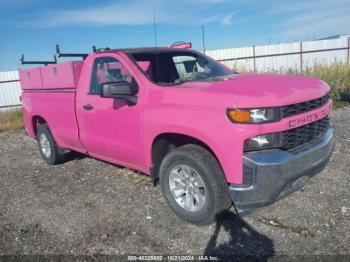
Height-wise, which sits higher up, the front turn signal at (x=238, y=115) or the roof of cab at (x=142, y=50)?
the roof of cab at (x=142, y=50)

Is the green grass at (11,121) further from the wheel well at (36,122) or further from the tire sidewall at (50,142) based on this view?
the tire sidewall at (50,142)

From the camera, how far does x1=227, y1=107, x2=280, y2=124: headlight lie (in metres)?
3.41

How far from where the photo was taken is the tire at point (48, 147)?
267 inches

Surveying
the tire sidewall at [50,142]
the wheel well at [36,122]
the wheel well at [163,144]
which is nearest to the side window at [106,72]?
the wheel well at [163,144]

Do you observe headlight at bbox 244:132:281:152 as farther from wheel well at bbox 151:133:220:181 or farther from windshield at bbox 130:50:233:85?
windshield at bbox 130:50:233:85

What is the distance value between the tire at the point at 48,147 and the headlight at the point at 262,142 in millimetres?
4287

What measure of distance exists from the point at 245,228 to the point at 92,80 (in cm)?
291

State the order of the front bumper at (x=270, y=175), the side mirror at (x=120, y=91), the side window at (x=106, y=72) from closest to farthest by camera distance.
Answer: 1. the front bumper at (x=270, y=175)
2. the side mirror at (x=120, y=91)
3. the side window at (x=106, y=72)

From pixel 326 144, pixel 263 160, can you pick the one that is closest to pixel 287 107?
pixel 263 160

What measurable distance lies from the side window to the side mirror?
1.08 feet

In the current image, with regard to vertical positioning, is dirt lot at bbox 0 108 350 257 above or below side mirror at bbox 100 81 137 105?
below

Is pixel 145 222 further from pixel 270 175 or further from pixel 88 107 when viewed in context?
pixel 88 107

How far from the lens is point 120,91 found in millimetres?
4281

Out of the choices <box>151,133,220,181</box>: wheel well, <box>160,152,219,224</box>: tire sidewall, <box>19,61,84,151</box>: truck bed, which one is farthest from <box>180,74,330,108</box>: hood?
<box>19,61,84,151</box>: truck bed
